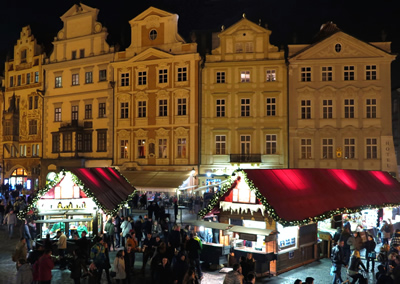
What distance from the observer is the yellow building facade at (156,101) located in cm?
3303

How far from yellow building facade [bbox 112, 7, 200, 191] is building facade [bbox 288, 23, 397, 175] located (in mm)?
7782

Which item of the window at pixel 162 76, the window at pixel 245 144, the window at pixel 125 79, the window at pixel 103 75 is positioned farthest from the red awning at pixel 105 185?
the window at pixel 103 75

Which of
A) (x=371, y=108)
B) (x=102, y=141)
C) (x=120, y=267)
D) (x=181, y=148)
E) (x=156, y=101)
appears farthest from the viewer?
(x=102, y=141)

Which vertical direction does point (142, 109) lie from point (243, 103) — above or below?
below

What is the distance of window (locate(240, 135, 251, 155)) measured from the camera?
3216cm

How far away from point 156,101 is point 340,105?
14120mm

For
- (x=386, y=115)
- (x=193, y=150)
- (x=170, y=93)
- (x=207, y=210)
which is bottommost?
(x=207, y=210)

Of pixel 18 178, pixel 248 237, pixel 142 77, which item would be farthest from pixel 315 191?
pixel 18 178

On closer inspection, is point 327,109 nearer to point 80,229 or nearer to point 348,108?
point 348,108

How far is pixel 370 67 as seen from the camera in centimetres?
3066

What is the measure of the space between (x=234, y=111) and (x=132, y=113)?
847cm

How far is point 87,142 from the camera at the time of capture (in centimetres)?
3628

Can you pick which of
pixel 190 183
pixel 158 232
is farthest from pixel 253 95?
pixel 158 232

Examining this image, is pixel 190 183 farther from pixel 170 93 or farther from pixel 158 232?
pixel 158 232
